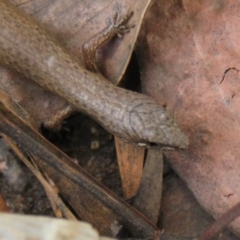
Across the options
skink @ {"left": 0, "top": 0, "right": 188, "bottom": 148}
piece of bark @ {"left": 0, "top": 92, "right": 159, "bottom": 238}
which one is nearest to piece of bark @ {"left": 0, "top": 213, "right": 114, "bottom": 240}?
piece of bark @ {"left": 0, "top": 92, "right": 159, "bottom": 238}

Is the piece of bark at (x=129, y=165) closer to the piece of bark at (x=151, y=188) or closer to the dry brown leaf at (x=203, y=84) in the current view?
the piece of bark at (x=151, y=188)

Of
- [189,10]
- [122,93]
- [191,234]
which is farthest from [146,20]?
[191,234]

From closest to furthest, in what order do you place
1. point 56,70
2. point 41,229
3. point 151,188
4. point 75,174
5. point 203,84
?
point 41,229
point 75,174
point 203,84
point 151,188
point 56,70

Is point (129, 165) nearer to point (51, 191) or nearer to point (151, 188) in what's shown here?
point (151, 188)

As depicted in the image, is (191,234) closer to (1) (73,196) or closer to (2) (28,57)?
(1) (73,196)

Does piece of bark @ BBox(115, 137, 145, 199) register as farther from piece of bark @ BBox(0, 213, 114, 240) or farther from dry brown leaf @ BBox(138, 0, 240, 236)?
piece of bark @ BBox(0, 213, 114, 240)

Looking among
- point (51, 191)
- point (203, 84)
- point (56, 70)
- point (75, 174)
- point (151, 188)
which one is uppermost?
point (56, 70)

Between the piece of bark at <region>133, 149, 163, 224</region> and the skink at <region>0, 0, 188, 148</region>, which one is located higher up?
the skink at <region>0, 0, 188, 148</region>

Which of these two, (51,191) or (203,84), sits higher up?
(203,84)

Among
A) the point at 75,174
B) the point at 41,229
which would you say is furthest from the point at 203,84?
the point at 41,229
